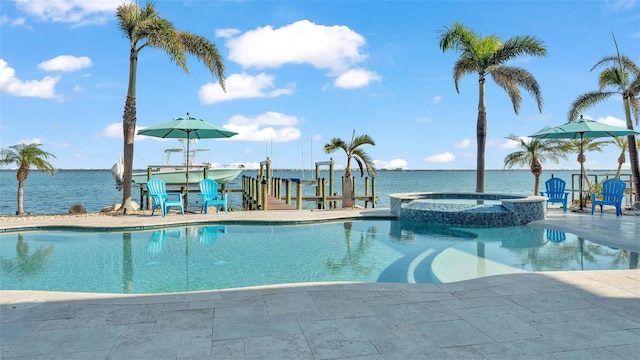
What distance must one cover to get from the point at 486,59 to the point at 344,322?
11743 mm

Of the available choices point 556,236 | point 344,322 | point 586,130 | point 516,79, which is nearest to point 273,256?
point 344,322

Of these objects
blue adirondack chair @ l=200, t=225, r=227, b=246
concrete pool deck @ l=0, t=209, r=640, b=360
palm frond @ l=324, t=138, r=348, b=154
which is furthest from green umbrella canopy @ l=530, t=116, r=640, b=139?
blue adirondack chair @ l=200, t=225, r=227, b=246

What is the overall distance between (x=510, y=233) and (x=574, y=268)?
2831mm

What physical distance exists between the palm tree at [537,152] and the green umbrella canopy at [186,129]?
11.5 metres

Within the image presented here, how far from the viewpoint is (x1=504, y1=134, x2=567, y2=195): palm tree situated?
16.0 meters

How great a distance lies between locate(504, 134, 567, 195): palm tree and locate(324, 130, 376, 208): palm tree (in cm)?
606

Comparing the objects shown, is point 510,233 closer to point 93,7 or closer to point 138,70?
A: point 138,70

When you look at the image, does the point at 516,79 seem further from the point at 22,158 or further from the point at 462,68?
the point at 22,158

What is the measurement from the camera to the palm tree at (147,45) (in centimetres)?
1011

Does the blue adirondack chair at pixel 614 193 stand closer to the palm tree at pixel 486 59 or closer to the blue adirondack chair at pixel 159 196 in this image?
the palm tree at pixel 486 59

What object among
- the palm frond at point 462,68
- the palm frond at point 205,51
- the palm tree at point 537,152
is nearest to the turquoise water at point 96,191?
the palm tree at point 537,152

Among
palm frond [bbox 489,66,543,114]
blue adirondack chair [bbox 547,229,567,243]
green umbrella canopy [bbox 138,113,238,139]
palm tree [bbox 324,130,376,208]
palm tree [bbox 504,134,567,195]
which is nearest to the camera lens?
blue adirondack chair [bbox 547,229,567,243]

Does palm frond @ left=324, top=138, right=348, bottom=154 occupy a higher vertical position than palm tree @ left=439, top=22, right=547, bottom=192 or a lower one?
lower

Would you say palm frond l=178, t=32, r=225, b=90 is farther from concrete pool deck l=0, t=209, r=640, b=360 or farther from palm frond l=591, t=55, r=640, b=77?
palm frond l=591, t=55, r=640, b=77
